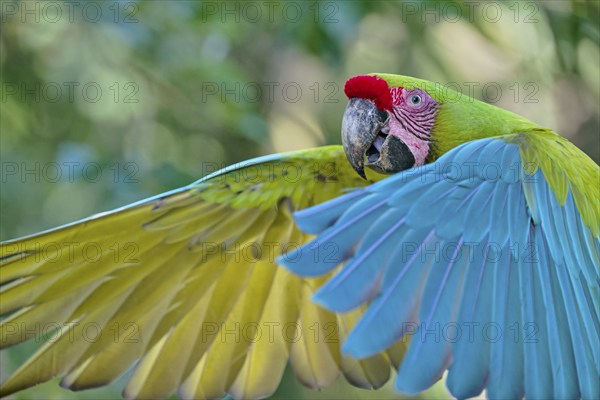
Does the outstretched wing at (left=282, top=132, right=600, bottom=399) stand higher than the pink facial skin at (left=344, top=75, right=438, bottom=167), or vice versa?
the pink facial skin at (left=344, top=75, right=438, bottom=167)

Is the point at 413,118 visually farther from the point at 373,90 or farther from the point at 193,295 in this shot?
the point at 193,295

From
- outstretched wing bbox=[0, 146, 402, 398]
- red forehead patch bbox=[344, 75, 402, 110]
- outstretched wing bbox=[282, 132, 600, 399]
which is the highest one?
red forehead patch bbox=[344, 75, 402, 110]

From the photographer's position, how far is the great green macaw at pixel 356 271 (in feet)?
2.97

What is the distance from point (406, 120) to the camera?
130cm

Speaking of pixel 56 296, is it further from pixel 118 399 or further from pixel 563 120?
pixel 563 120

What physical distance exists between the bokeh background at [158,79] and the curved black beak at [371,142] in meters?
0.38

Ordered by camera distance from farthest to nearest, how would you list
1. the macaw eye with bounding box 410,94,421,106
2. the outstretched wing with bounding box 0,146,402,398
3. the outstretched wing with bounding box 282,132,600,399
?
the macaw eye with bounding box 410,94,421,106 → the outstretched wing with bounding box 0,146,402,398 → the outstretched wing with bounding box 282,132,600,399

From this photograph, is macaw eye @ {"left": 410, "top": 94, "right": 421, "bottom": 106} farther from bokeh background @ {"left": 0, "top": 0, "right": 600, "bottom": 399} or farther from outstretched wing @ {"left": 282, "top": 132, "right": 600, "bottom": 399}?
bokeh background @ {"left": 0, "top": 0, "right": 600, "bottom": 399}

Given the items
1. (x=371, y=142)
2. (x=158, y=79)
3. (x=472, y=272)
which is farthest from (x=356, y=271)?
(x=158, y=79)

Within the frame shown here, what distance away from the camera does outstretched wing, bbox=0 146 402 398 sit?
1204mm

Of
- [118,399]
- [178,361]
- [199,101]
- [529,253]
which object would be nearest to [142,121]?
[199,101]

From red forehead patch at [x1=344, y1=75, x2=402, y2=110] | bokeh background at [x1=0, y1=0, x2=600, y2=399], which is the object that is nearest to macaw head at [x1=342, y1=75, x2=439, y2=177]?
red forehead patch at [x1=344, y1=75, x2=402, y2=110]

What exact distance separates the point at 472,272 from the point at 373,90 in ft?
1.40

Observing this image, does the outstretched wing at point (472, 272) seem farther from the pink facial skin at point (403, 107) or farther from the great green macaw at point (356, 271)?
the pink facial skin at point (403, 107)
